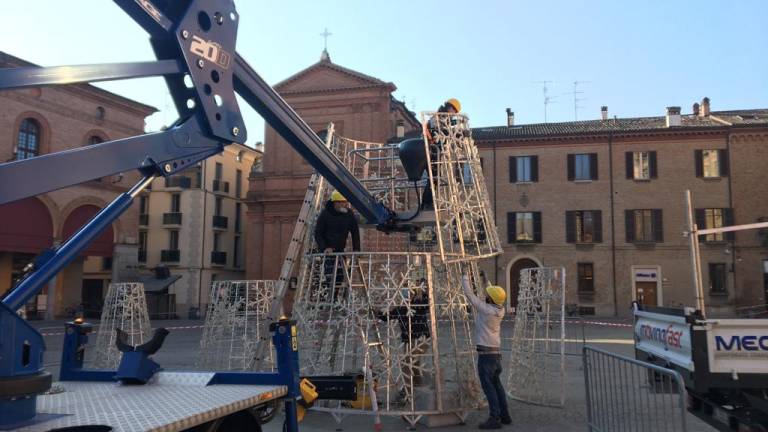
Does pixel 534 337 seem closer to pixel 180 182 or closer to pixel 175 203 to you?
pixel 180 182

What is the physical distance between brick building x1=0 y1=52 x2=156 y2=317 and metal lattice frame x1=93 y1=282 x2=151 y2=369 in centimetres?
1542

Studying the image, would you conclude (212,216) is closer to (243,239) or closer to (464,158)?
(243,239)

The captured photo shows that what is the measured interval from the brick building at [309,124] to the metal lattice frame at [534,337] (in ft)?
99.9

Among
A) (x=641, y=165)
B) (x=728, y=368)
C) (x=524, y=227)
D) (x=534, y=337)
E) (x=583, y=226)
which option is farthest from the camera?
(x=524, y=227)

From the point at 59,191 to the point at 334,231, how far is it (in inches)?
1109

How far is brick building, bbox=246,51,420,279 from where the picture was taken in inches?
1610

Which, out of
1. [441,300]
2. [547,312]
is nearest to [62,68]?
[441,300]

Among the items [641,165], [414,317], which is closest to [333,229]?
[414,317]

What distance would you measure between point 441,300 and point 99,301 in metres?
40.4

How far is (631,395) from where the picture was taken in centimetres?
617

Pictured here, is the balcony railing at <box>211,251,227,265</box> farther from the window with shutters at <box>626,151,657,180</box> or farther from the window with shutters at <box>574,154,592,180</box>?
the window with shutters at <box>626,151,657,180</box>

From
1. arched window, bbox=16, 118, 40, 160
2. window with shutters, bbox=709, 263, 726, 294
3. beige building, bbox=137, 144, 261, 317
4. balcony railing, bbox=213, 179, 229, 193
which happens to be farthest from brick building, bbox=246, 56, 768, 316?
arched window, bbox=16, 118, 40, 160

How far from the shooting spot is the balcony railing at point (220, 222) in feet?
156

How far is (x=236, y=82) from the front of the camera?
5996mm
